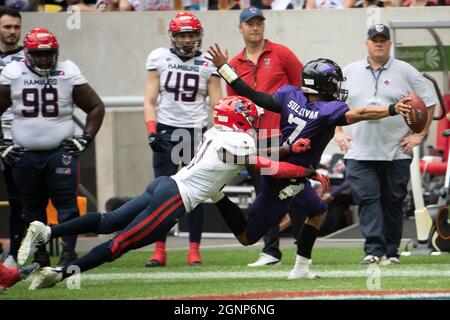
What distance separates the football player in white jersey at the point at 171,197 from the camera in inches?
356

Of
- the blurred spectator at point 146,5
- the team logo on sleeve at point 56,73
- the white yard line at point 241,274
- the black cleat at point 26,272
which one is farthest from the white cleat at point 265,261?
the blurred spectator at point 146,5

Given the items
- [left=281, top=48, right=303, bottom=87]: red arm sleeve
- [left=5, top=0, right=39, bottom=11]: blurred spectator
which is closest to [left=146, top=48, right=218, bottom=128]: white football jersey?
[left=281, top=48, right=303, bottom=87]: red arm sleeve

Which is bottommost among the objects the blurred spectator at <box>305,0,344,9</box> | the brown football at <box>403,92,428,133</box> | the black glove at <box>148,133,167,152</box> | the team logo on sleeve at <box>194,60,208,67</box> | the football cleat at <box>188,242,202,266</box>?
the football cleat at <box>188,242,202,266</box>

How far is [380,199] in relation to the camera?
11367 millimetres

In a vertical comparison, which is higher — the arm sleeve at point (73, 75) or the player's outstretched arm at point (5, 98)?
the arm sleeve at point (73, 75)

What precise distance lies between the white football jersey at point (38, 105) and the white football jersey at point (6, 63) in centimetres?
40

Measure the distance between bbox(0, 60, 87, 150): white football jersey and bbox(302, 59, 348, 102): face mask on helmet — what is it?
2.38 m

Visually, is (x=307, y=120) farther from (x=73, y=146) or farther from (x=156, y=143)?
(x=73, y=146)

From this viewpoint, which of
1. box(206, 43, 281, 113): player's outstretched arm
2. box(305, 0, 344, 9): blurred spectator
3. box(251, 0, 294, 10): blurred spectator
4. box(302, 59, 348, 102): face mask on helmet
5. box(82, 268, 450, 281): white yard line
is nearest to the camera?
box(302, 59, 348, 102): face mask on helmet

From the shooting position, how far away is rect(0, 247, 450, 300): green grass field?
890 cm

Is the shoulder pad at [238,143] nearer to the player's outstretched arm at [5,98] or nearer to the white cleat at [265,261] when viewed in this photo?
the white cleat at [265,261]

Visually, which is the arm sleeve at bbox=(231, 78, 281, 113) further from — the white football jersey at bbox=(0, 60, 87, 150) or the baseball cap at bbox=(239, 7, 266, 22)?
the white football jersey at bbox=(0, 60, 87, 150)
